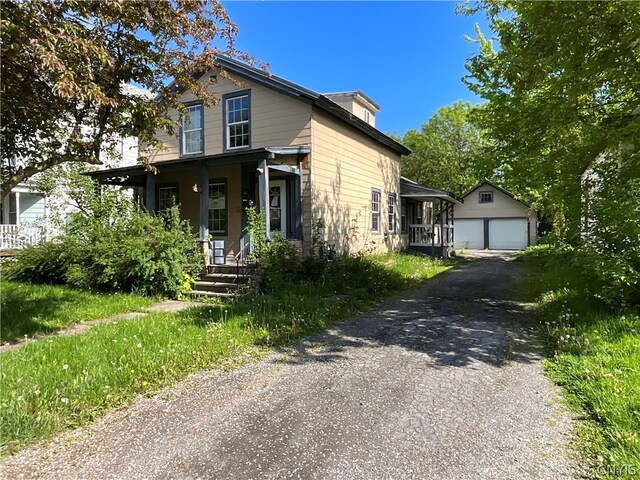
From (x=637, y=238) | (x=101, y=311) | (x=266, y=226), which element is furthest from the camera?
(x=266, y=226)

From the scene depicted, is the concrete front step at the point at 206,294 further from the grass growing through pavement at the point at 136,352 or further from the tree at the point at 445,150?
the tree at the point at 445,150

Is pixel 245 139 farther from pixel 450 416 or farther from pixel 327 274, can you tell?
pixel 450 416

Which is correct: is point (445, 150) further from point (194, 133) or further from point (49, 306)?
point (49, 306)

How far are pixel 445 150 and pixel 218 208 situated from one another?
24.7 metres

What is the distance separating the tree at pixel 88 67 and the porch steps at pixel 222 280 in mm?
4039

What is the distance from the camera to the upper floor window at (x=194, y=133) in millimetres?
13634

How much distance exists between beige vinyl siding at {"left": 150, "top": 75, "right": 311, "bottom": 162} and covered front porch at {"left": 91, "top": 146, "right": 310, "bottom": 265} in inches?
28.9

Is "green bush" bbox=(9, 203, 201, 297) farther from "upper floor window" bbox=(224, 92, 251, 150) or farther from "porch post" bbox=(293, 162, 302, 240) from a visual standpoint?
"upper floor window" bbox=(224, 92, 251, 150)

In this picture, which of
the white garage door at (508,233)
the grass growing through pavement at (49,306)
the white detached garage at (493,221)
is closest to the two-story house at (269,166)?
the grass growing through pavement at (49,306)

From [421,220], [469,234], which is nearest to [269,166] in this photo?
[421,220]

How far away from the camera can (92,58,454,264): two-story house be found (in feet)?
37.7

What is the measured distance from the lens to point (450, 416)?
3541 mm

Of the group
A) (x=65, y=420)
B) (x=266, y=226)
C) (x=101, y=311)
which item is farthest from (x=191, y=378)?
(x=266, y=226)

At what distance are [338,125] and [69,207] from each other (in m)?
13.7
